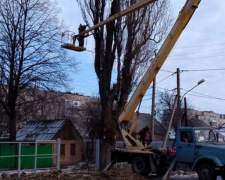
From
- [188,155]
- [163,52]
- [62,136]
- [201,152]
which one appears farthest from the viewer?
[62,136]

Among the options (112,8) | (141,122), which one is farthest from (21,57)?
(141,122)

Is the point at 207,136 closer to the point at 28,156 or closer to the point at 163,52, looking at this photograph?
the point at 163,52

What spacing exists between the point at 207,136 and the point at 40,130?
24.5 metres

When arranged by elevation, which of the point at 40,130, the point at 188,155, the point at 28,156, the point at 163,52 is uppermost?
the point at 163,52

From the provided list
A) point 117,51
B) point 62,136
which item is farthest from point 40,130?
point 117,51

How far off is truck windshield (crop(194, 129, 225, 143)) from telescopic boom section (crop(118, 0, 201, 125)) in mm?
3648

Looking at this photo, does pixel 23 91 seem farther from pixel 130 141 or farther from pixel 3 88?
pixel 130 141

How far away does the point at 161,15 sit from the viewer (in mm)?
23906

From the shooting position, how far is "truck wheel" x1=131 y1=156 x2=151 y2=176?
57.1 ft

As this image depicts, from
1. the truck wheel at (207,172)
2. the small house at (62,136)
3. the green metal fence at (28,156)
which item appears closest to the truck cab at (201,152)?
the truck wheel at (207,172)

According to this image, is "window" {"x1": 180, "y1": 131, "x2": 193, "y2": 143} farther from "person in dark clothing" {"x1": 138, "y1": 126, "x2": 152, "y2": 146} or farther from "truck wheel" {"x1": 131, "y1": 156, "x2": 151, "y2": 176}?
"person in dark clothing" {"x1": 138, "y1": 126, "x2": 152, "y2": 146}

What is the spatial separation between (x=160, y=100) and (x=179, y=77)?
38.9 metres

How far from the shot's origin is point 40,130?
37.5 metres

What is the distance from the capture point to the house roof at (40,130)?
36128 millimetres
